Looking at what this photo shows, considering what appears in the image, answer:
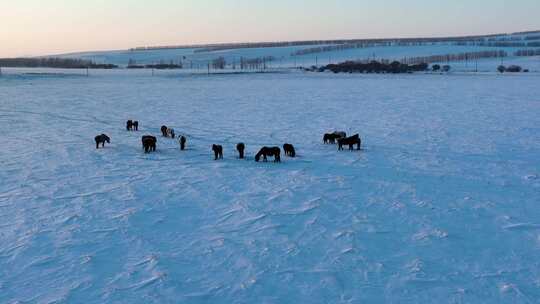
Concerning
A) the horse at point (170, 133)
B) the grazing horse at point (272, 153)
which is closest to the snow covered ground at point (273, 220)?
the grazing horse at point (272, 153)

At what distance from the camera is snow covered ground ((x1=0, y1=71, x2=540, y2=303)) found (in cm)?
598

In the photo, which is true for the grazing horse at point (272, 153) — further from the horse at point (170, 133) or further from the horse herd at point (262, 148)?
the horse at point (170, 133)

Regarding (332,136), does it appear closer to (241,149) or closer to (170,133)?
(241,149)

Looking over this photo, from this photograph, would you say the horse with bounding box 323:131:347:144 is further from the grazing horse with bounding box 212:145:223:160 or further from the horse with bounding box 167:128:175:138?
the horse with bounding box 167:128:175:138

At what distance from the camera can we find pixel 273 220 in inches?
326

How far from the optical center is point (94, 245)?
23.8 ft

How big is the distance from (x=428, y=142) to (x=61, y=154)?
10.7m

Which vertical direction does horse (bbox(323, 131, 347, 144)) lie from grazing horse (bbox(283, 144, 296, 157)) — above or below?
above

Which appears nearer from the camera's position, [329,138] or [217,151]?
[217,151]

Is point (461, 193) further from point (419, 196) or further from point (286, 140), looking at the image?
point (286, 140)

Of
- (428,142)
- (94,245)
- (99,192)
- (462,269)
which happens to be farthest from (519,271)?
(428,142)

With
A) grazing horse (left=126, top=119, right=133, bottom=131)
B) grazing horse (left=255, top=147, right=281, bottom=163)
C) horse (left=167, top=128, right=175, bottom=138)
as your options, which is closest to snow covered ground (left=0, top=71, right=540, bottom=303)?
grazing horse (left=255, top=147, right=281, bottom=163)

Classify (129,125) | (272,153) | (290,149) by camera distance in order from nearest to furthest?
(272,153) < (290,149) < (129,125)

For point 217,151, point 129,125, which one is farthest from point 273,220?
point 129,125
